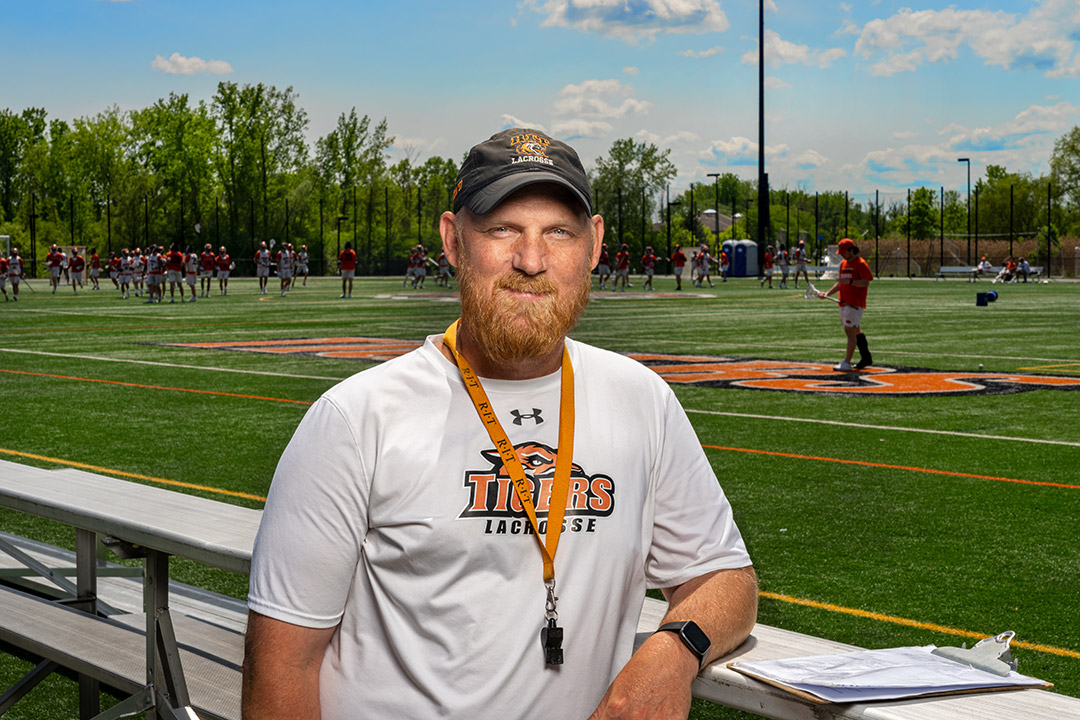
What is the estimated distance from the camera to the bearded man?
238 centimetres

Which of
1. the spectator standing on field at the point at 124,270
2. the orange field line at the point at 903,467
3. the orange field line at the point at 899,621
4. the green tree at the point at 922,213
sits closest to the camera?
the orange field line at the point at 899,621

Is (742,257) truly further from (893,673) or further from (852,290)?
(893,673)

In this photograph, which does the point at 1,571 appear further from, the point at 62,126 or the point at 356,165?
the point at 62,126

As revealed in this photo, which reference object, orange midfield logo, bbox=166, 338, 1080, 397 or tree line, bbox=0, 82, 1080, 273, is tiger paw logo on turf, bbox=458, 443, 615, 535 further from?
tree line, bbox=0, 82, 1080, 273

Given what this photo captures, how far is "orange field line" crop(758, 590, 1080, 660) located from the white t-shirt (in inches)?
134

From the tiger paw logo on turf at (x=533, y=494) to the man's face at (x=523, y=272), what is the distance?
212 millimetres

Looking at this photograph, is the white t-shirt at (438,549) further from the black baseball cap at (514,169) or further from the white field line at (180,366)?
the white field line at (180,366)

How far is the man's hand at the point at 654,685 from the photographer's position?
2412 millimetres

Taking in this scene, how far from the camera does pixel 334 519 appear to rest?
7.75 feet

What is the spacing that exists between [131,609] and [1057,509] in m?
5.75

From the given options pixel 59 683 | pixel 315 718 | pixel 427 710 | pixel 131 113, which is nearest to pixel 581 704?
pixel 427 710

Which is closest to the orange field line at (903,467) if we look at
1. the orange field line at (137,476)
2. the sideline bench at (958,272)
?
the orange field line at (137,476)

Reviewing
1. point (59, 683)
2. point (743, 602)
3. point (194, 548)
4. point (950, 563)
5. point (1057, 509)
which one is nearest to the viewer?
point (743, 602)

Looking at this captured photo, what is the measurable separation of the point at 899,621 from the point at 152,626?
3.36 meters
